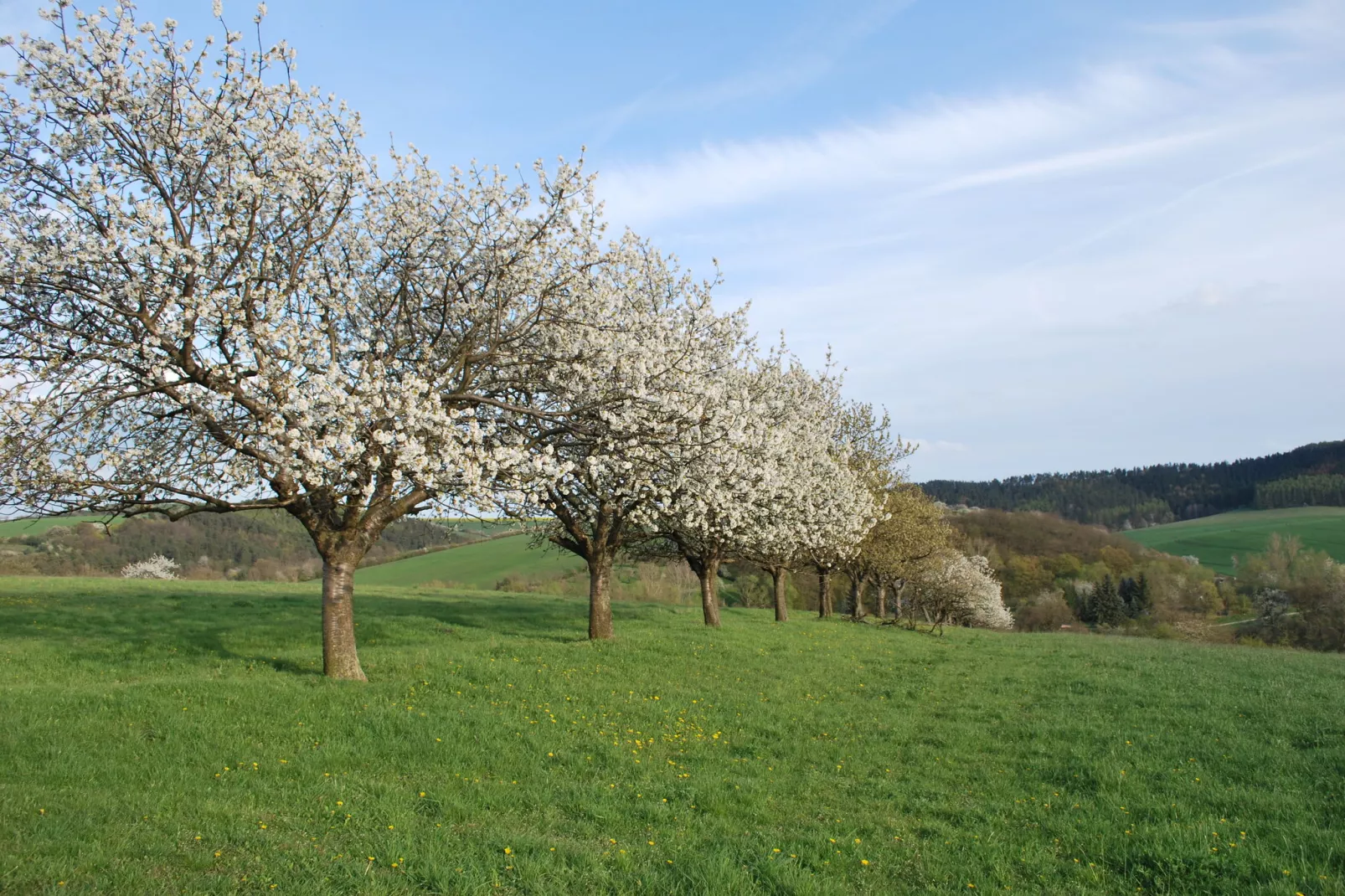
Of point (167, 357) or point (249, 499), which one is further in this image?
point (249, 499)

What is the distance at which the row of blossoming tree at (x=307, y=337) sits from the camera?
12539 millimetres

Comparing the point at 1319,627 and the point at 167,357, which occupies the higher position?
the point at 167,357

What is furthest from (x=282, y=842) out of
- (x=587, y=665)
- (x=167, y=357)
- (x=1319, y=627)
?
(x=1319, y=627)

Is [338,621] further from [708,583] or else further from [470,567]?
[470,567]

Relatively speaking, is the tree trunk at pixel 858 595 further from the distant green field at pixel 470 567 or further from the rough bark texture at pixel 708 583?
the distant green field at pixel 470 567

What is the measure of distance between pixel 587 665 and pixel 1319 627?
3061 inches

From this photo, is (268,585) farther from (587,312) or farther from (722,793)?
(722,793)

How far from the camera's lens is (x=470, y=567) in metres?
75.8

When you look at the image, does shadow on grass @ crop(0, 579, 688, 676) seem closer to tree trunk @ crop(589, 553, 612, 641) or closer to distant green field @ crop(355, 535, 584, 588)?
tree trunk @ crop(589, 553, 612, 641)

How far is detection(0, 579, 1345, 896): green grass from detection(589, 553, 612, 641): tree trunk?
177cm

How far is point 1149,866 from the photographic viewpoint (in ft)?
27.6

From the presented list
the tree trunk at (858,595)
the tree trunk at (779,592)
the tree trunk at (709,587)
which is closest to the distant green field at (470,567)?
the tree trunk at (858,595)

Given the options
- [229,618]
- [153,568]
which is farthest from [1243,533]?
[229,618]

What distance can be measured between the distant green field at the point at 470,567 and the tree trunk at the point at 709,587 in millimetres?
37401
